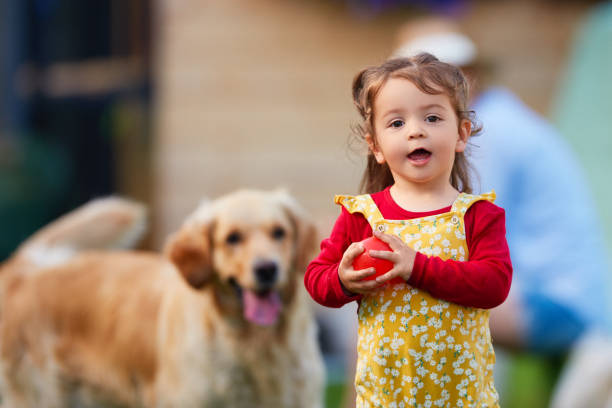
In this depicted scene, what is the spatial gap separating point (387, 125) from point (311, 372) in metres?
1.38

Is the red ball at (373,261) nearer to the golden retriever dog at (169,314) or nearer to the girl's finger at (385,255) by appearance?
the girl's finger at (385,255)

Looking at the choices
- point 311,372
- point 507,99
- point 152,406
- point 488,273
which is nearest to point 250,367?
point 311,372

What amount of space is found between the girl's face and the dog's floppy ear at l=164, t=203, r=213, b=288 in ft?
3.68

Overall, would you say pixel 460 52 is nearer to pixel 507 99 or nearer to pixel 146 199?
pixel 507 99

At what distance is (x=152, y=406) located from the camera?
8.71 feet

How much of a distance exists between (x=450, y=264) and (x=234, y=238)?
1.23 m

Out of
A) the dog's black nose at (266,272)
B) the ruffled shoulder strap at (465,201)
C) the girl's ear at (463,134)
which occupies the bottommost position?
the dog's black nose at (266,272)

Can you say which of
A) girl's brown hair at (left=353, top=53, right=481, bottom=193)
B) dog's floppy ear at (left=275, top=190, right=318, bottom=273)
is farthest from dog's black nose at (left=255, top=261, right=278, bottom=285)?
girl's brown hair at (left=353, top=53, right=481, bottom=193)

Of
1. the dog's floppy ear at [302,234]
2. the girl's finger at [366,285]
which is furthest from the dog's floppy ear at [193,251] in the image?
the girl's finger at [366,285]

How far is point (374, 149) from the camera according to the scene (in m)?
1.38

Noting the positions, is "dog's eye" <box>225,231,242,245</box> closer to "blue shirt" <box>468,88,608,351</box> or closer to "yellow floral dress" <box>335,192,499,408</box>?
"yellow floral dress" <box>335,192,499,408</box>

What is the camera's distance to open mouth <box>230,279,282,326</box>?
239 cm

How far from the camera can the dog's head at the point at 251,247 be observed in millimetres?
2305

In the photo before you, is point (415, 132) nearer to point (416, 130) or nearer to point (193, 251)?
point (416, 130)
